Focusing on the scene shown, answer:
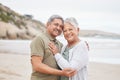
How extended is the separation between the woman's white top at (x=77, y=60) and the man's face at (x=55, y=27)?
205 mm

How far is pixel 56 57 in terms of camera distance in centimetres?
271

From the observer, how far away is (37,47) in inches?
106

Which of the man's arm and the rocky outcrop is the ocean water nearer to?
the rocky outcrop

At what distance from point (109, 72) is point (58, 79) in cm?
697

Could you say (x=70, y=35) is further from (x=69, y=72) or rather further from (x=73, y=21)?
(x=69, y=72)

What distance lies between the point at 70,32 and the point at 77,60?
239mm

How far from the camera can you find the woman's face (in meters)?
2.71

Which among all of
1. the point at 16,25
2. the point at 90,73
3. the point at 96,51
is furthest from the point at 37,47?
the point at 16,25

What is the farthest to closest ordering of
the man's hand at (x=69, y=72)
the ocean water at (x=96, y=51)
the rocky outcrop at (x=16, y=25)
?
the rocky outcrop at (x=16, y=25) < the ocean water at (x=96, y=51) < the man's hand at (x=69, y=72)

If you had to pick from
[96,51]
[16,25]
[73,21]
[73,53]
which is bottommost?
[96,51]

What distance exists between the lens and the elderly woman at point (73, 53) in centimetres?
264

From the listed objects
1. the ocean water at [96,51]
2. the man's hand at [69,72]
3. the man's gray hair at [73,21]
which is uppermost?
the man's gray hair at [73,21]

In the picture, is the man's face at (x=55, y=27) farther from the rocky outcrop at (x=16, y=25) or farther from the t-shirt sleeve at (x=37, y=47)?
the rocky outcrop at (x=16, y=25)

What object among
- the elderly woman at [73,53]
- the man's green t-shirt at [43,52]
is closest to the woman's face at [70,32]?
the elderly woman at [73,53]
